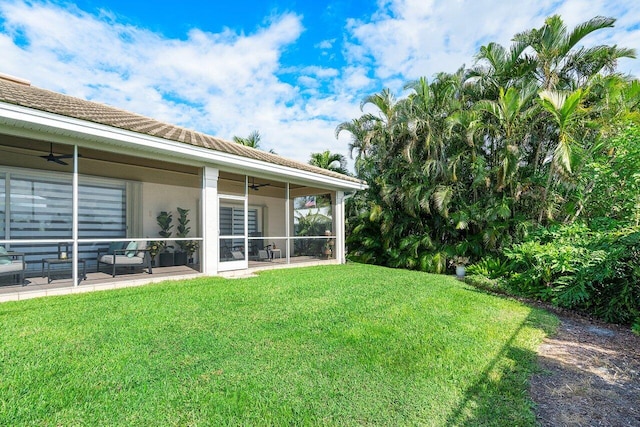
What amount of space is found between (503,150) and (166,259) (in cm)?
1084

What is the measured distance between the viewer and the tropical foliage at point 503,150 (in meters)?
8.41

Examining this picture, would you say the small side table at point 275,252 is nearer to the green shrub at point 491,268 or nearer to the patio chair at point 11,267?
the green shrub at point 491,268

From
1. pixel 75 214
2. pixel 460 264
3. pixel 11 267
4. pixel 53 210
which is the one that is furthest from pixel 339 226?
pixel 11 267

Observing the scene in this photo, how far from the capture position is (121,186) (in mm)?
10258

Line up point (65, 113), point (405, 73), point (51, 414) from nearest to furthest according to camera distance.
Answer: point (51, 414) < point (65, 113) < point (405, 73)

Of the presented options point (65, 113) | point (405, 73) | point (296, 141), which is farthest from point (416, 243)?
point (296, 141)

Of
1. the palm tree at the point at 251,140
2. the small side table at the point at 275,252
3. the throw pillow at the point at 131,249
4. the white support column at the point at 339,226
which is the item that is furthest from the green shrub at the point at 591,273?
the palm tree at the point at 251,140

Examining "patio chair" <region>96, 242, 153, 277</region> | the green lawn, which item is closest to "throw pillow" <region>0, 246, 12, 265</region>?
the green lawn

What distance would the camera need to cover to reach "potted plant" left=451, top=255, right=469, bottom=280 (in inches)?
406

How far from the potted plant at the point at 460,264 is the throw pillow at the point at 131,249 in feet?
31.2

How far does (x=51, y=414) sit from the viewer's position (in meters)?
2.44

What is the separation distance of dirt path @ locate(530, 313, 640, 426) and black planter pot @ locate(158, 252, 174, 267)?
9.25 metres

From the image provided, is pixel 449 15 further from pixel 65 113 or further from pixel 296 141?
pixel 296 141

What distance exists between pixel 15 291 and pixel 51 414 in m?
5.10
